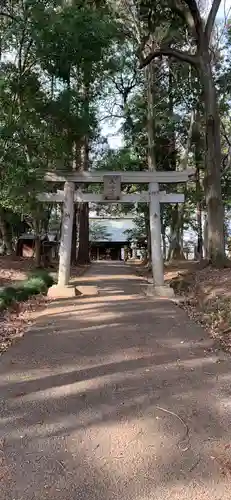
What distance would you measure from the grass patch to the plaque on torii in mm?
3016

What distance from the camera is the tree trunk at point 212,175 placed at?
13086 mm

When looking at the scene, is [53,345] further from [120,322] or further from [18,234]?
[18,234]

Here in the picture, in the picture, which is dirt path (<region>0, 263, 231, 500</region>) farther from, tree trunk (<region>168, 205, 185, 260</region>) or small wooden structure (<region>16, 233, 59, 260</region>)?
small wooden structure (<region>16, 233, 59, 260</region>)

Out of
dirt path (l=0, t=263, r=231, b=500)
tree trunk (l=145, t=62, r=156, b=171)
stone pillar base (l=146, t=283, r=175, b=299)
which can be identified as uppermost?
tree trunk (l=145, t=62, r=156, b=171)

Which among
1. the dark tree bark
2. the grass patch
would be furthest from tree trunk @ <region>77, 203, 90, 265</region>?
the dark tree bark

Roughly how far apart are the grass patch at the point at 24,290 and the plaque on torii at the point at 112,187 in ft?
9.89

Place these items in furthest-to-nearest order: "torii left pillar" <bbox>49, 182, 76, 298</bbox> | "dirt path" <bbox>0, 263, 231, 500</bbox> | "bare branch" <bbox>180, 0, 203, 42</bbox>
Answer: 1. "bare branch" <bbox>180, 0, 203, 42</bbox>
2. "torii left pillar" <bbox>49, 182, 76, 298</bbox>
3. "dirt path" <bbox>0, 263, 231, 500</bbox>

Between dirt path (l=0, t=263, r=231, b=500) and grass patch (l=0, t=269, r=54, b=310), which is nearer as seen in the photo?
dirt path (l=0, t=263, r=231, b=500)

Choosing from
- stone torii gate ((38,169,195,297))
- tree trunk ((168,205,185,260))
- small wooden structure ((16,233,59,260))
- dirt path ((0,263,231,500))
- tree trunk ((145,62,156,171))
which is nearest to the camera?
dirt path ((0,263,231,500))

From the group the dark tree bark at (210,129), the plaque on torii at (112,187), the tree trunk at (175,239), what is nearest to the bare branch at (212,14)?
the dark tree bark at (210,129)

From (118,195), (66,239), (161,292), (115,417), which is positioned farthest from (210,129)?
(115,417)

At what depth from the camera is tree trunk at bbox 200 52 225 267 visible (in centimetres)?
1309

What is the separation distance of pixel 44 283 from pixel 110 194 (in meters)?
3.11

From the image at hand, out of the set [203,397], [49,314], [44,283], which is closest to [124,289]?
[44,283]
